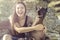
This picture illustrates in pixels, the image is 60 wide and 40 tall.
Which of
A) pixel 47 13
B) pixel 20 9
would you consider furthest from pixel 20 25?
pixel 47 13

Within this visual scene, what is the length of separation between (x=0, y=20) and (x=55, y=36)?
773 millimetres

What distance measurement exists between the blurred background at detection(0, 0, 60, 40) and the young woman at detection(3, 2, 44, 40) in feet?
0.20

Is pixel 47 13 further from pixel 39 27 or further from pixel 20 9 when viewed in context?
pixel 20 9

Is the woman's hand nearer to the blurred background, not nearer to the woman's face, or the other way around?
the blurred background

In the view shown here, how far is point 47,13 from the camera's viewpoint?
2.14 meters

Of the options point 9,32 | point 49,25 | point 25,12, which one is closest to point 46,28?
point 49,25

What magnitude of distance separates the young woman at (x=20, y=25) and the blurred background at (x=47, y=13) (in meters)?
0.06

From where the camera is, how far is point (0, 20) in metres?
2.10

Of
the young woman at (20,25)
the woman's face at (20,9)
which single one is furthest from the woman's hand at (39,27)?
the woman's face at (20,9)

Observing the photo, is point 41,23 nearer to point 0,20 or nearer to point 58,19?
point 58,19

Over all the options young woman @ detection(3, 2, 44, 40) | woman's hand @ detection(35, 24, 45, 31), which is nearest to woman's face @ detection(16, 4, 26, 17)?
young woman @ detection(3, 2, 44, 40)

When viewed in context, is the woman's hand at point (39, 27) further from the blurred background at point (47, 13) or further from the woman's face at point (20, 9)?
the woman's face at point (20, 9)

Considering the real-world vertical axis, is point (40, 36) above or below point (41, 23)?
below

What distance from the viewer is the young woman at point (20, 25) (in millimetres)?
2105
